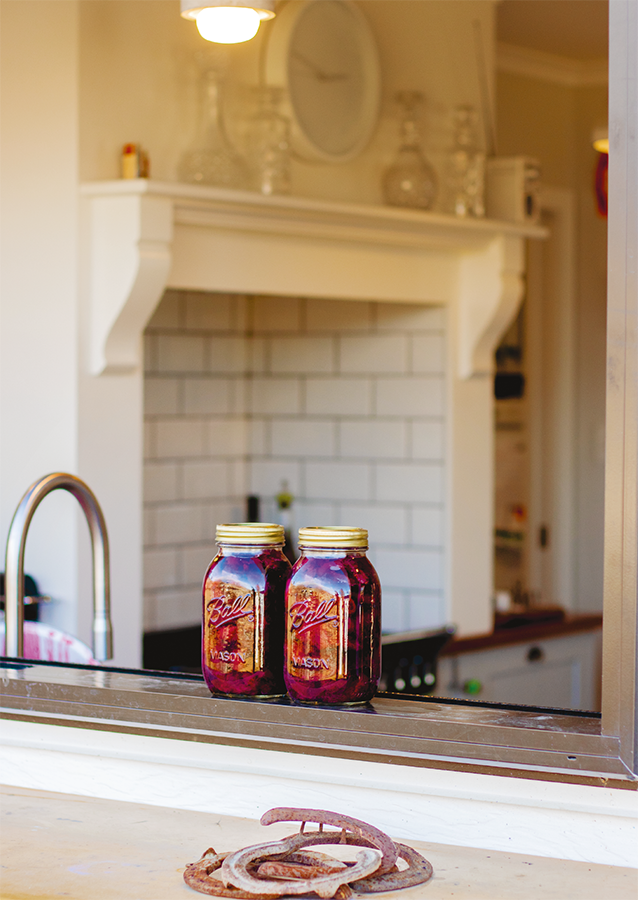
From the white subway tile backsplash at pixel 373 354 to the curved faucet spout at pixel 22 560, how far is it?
75.6 inches

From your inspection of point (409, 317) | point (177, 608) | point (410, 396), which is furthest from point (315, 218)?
point (177, 608)

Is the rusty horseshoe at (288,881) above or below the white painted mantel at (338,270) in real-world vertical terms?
below

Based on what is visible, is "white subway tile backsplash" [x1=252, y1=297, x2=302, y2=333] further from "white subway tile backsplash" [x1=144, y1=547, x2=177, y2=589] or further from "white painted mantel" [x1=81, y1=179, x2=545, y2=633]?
"white subway tile backsplash" [x1=144, y1=547, x2=177, y2=589]

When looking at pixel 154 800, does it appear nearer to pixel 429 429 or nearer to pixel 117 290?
pixel 117 290

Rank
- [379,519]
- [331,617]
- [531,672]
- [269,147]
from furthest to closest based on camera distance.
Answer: [531,672] < [379,519] < [269,147] < [331,617]

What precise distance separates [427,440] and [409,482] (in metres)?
0.14

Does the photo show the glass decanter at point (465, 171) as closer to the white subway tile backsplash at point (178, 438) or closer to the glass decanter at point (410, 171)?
the glass decanter at point (410, 171)

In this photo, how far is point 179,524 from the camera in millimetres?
3525

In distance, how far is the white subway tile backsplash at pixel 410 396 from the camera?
3525mm

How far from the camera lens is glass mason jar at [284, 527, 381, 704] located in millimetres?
1234

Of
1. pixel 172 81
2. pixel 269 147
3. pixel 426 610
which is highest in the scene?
pixel 172 81

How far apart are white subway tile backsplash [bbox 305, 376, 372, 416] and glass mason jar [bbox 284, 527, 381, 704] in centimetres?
236

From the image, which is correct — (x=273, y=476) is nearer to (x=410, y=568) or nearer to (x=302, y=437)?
(x=302, y=437)

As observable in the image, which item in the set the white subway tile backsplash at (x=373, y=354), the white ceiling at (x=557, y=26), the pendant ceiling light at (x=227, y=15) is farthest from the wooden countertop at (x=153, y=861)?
the white ceiling at (x=557, y=26)
